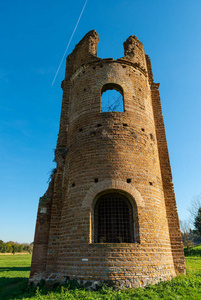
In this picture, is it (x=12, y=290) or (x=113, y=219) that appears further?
(x=12, y=290)

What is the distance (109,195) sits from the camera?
7969mm

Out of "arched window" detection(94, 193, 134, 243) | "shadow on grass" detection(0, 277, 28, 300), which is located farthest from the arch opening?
"shadow on grass" detection(0, 277, 28, 300)

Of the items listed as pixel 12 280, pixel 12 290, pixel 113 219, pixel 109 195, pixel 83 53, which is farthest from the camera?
pixel 12 280

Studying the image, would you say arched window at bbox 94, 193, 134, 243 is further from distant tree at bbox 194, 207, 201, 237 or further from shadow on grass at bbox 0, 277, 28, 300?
distant tree at bbox 194, 207, 201, 237

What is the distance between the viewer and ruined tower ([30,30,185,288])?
266 inches

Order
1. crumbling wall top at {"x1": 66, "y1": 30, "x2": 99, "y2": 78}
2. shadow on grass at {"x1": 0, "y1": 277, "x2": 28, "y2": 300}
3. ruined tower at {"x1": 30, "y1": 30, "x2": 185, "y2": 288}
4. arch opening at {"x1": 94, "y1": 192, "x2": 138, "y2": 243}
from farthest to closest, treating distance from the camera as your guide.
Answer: crumbling wall top at {"x1": 66, "y1": 30, "x2": 99, "y2": 78} < arch opening at {"x1": 94, "y1": 192, "x2": 138, "y2": 243} < shadow on grass at {"x1": 0, "y1": 277, "x2": 28, "y2": 300} < ruined tower at {"x1": 30, "y1": 30, "x2": 185, "y2": 288}

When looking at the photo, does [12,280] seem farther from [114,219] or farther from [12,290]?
[114,219]

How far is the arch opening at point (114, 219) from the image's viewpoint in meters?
7.32

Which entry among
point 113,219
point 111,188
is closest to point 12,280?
→ point 113,219

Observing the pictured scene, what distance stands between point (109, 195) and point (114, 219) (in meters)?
0.91

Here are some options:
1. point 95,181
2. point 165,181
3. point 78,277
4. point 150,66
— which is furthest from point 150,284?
point 150,66

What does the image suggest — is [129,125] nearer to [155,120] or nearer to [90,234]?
[155,120]

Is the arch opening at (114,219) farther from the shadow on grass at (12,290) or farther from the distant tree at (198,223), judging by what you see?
the distant tree at (198,223)

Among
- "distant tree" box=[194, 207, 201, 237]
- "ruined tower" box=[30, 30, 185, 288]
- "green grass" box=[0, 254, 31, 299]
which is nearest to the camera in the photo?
"ruined tower" box=[30, 30, 185, 288]
